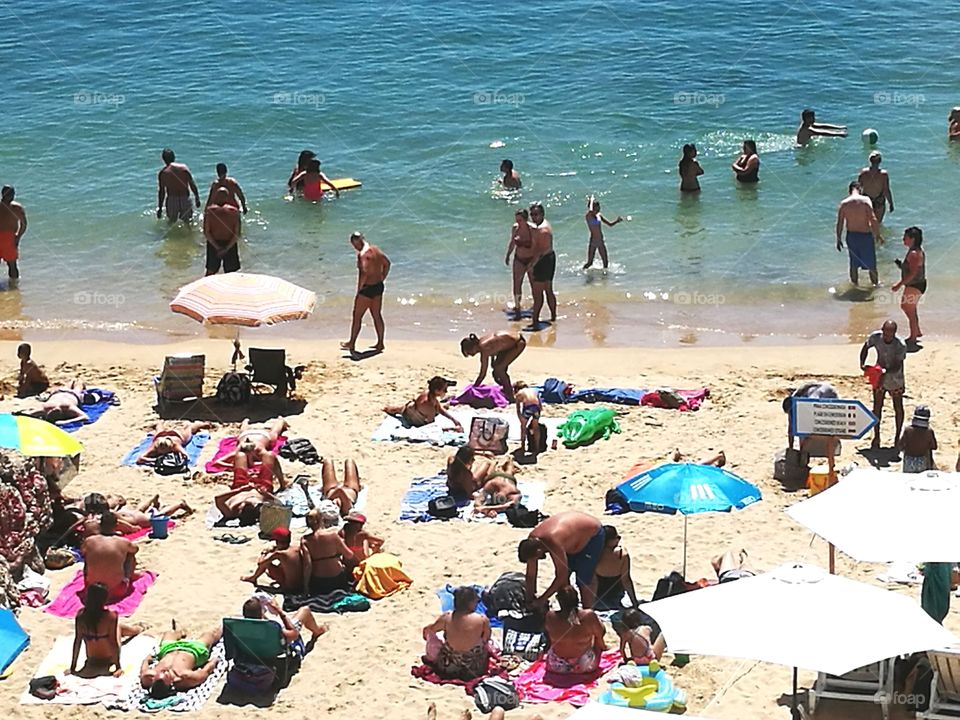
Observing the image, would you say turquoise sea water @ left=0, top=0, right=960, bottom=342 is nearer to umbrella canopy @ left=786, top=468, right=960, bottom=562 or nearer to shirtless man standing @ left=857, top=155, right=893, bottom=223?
shirtless man standing @ left=857, top=155, right=893, bottom=223

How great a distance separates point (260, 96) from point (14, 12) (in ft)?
33.5

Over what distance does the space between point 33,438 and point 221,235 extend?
7163 millimetres

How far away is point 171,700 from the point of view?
29.6ft

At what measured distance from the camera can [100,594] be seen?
9.23 m

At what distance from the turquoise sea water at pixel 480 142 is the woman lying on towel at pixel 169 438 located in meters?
3.84

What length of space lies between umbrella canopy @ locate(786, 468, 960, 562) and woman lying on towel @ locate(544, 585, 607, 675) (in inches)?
55.6

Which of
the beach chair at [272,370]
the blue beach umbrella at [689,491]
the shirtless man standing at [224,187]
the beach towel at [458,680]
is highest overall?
the shirtless man standing at [224,187]

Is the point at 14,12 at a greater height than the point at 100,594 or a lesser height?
greater

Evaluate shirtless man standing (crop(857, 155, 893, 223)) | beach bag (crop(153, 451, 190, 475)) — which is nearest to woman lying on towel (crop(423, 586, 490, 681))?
beach bag (crop(153, 451, 190, 475))

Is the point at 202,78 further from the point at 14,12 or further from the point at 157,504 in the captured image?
the point at 157,504

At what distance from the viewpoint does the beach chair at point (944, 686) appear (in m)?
7.74

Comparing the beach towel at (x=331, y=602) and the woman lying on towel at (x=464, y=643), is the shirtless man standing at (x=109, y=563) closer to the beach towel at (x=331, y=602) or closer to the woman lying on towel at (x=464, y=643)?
the beach towel at (x=331, y=602)

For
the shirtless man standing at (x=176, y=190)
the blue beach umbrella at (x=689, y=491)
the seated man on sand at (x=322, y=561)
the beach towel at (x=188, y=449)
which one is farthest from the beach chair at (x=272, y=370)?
the shirtless man standing at (x=176, y=190)

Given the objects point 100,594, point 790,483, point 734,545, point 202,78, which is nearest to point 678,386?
point 790,483
